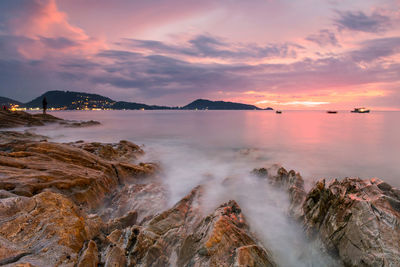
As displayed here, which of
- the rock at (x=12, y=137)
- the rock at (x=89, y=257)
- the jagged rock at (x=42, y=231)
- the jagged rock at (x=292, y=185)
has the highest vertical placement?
the rock at (x=12, y=137)

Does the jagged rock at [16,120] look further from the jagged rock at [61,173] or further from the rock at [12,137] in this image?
the jagged rock at [61,173]

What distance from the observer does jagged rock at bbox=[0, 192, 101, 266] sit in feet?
12.5

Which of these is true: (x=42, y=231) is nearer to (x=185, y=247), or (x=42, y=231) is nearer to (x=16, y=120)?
(x=185, y=247)

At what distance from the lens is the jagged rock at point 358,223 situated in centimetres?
437

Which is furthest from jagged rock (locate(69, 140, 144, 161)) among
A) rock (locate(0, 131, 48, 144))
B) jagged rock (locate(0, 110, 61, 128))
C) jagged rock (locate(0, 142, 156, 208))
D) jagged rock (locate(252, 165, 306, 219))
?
jagged rock (locate(0, 110, 61, 128))

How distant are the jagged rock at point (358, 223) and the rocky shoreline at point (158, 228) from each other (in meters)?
0.02

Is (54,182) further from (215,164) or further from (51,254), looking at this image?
(215,164)

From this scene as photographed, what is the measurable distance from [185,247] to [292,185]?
6539 millimetres

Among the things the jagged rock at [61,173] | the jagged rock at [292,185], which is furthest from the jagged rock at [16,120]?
the jagged rock at [292,185]

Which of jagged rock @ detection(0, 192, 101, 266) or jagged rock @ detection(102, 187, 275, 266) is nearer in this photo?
jagged rock @ detection(0, 192, 101, 266)

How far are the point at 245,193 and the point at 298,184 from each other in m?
2.58

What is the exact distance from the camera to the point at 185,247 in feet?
16.1

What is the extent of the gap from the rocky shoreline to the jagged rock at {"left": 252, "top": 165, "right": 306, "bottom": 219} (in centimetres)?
8

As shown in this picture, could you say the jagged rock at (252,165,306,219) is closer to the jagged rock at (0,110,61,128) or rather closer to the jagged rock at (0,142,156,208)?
the jagged rock at (0,142,156,208)
